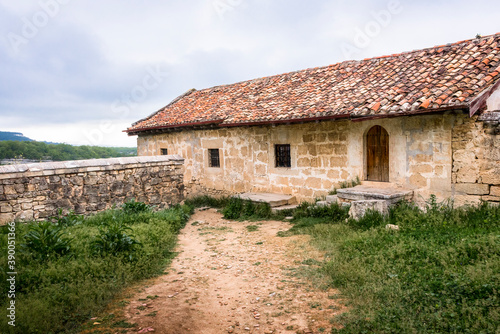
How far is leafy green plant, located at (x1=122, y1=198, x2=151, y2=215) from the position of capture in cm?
878

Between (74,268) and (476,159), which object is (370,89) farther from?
(74,268)

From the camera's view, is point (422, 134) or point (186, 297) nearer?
point (186, 297)

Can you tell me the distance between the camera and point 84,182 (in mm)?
8484

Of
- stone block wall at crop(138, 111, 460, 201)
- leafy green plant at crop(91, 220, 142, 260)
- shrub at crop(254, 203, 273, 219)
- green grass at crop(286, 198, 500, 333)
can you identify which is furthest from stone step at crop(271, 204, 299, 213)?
leafy green plant at crop(91, 220, 142, 260)

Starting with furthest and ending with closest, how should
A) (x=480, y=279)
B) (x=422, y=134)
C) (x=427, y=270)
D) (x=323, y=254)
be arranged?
(x=422, y=134) < (x=323, y=254) < (x=427, y=270) < (x=480, y=279)

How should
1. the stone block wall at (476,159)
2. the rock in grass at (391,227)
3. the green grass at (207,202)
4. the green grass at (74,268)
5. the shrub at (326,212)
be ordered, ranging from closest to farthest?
the green grass at (74,268) < the rock in grass at (391,227) < the stone block wall at (476,159) < the shrub at (326,212) < the green grass at (207,202)

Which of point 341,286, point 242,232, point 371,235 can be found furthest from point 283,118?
point 341,286

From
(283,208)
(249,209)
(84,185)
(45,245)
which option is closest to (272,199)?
(283,208)

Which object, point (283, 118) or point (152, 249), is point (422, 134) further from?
point (152, 249)

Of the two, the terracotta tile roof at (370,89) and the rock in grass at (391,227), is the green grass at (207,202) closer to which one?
the terracotta tile roof at (370,89)

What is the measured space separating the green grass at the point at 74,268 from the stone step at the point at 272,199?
3.57 meters

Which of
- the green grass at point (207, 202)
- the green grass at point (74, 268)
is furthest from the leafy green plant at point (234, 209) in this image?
the green grass at point (74, 268)

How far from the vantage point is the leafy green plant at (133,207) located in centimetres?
878

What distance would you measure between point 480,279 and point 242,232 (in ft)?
17.5
